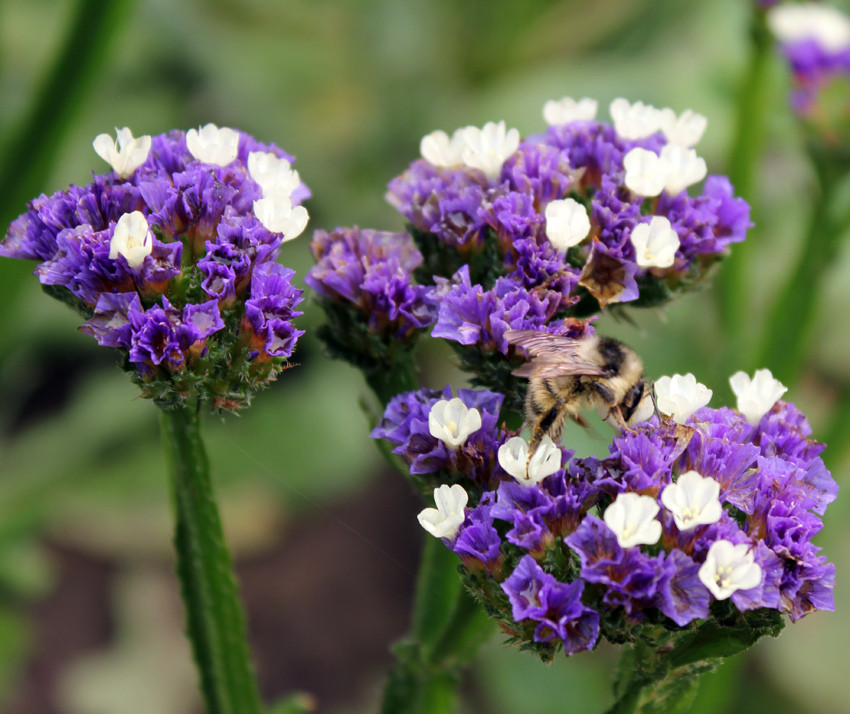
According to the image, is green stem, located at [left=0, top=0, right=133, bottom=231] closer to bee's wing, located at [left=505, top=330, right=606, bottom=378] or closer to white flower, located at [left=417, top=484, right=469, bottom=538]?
bee's wing, located at [left=505, top=330, right=606, bottom=378]

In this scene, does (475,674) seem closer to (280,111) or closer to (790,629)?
(790,629)

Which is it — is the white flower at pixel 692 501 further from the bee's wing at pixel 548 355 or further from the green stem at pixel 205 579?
the green stem at pixel 205 579

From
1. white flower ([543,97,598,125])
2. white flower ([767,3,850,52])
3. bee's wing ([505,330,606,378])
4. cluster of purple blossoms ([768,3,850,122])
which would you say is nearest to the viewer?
bee's wing ([505,330,606,378])

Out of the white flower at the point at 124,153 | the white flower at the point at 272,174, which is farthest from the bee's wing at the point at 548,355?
the white flower at the point at 124,153

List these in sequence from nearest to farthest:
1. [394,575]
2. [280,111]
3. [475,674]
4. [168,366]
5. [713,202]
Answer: [168,366], [713,202], [475,674], [394,575], [280,111]

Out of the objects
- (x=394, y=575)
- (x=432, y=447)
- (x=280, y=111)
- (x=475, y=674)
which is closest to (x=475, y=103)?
(x=280, y=111)

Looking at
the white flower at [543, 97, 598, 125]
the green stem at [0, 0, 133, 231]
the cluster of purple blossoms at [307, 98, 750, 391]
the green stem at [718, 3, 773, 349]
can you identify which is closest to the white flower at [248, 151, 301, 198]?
the cluster of purple blossoms at [307, 98, 750, 391]
